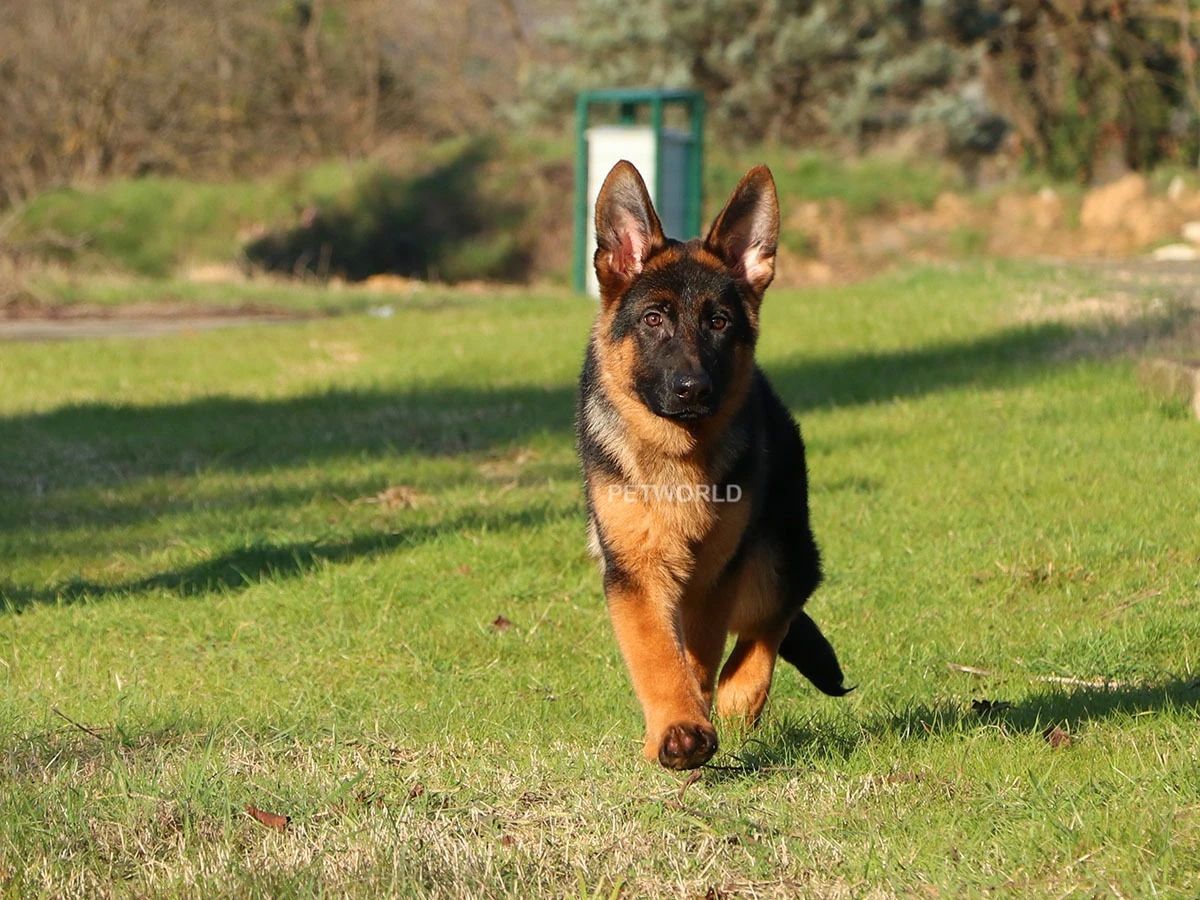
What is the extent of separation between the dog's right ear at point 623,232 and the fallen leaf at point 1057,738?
1.96m

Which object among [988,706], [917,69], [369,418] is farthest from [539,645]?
[917,69]

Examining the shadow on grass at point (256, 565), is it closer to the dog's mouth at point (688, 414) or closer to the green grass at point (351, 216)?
the dog's mouth at point (688, 414)

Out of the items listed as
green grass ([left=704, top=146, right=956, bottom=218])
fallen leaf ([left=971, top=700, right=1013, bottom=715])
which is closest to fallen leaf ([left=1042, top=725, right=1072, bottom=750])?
fallen leaf ([left=971, top=700, right=1013, bottom=715])

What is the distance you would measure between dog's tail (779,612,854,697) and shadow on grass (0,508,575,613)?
2.90 m

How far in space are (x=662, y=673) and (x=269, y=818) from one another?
1141mm

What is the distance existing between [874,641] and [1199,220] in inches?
773

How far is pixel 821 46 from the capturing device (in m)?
30.6

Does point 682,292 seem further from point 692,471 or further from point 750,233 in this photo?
point 692,471

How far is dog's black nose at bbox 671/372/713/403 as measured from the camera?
4.77 m

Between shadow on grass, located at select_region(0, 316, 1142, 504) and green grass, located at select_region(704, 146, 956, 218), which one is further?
green grass, located at select_region(704, 146, 956, 218)

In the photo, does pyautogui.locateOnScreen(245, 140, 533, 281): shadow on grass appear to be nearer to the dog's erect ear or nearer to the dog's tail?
the dog's erect ear

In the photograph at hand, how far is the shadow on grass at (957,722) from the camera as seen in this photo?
4.88 m

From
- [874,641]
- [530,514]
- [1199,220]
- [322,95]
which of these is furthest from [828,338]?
[322,95]

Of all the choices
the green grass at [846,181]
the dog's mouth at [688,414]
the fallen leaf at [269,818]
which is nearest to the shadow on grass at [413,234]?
the green grass at [846,181]
